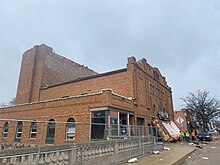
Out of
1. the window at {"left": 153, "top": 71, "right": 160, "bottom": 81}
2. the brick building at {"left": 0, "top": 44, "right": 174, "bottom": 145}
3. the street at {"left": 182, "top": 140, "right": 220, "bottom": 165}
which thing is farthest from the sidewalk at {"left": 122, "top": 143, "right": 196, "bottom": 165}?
the window at {"left": 153, "top": 71, "right": 160, "bottom": 81}

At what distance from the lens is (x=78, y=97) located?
19172 millimetres

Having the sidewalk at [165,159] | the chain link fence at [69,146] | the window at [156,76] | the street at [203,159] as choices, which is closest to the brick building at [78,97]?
the window at [156,76]

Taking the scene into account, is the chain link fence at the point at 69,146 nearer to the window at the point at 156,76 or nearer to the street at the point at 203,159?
the street at the point at 203,159

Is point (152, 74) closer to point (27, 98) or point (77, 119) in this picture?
point (77, 119)

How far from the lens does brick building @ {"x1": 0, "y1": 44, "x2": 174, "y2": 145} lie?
16.4 meters

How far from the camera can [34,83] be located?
31.2 meters

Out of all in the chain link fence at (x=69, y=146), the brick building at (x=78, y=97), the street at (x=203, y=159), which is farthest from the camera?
the brick building at (x=78, y=97)

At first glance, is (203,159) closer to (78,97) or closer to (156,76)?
(78,97)

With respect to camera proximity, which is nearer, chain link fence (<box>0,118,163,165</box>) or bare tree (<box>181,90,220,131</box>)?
chain link fence (<box>0,118,163,165</box>)

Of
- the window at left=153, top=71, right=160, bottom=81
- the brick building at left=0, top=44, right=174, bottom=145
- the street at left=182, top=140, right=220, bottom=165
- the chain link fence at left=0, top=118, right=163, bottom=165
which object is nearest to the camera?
the chain link fence at left=0, top=118, right=163, bottom=165

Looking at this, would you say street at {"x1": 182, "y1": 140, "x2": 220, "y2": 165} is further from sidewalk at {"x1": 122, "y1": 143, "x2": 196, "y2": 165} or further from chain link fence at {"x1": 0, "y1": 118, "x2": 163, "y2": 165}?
chain link fence at {"x1": 0, "y1": 118, "x2": 163, "y2": 165}

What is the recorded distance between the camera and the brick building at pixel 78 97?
1639 centimetres

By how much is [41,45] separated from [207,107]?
39.4m

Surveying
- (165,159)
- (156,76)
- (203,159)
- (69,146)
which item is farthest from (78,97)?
→ (156,76)
